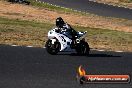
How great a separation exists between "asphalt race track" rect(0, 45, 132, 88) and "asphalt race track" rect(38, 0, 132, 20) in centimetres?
2199

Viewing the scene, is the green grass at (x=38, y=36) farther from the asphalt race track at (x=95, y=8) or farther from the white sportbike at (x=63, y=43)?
the asphalt race track at (x=95, y=8)

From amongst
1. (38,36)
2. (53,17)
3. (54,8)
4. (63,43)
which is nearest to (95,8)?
(54,8)

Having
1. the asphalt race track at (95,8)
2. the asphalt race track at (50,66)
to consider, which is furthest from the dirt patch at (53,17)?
the asphalt race track at (50,66)

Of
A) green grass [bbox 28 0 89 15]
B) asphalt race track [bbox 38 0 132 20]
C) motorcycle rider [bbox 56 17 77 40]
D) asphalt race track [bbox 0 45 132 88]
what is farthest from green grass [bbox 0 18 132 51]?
asphalt race track [bbox 38 0 132 20]

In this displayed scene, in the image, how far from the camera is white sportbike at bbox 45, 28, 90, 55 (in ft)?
73.1

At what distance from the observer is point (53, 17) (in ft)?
130

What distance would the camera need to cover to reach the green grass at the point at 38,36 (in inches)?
1038

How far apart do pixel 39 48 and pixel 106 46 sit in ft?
14.6

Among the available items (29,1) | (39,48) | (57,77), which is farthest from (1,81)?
(29,1)

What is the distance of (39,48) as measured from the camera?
78.7 ft

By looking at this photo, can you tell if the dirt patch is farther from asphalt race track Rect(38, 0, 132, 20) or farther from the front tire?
the front tire

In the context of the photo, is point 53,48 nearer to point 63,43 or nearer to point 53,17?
point 63,43

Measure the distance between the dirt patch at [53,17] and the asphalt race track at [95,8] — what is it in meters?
2.92

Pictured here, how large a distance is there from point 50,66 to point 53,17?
20.3 metres
